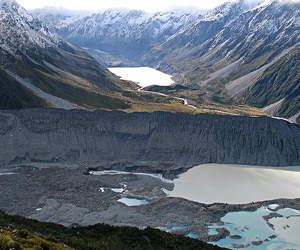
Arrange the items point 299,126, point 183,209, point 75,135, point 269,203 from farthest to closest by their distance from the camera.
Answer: point 299,126 → point 75,135 → point 269,203 → point 183,209

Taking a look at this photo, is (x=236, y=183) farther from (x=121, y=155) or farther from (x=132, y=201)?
(x=121, y=155)

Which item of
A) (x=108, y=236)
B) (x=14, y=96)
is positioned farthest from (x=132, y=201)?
(x=14, y=96)

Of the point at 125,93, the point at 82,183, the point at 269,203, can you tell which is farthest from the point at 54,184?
the point at 125,93

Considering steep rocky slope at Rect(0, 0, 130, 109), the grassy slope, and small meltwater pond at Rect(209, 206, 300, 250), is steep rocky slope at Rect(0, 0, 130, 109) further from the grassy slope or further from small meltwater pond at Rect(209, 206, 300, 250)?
small meltwater pond at Rect(209, 206, 300, 250)

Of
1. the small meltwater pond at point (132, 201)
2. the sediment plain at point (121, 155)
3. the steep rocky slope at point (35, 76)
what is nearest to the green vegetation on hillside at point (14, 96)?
the steep rocky slope at point (35, 76)

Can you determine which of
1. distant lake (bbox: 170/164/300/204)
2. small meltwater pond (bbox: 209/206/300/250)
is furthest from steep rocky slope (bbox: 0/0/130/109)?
small meltwater pond (bbox: 209/206/300/250)

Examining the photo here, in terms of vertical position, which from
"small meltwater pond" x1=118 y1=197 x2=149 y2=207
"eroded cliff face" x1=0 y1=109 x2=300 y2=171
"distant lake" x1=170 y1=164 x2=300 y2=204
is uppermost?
"eroded cliff face" x1=0 y1=109 x2=300 y2=171

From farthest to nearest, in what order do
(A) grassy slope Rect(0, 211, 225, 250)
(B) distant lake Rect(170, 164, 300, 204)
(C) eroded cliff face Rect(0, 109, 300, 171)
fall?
(C) eroded cliff face Rect(0, 109, 300, 171)
(B) distant lake Rect(170, 164, 300, 204)
(A) grassy slope Rect(0, 211, 225, 250)

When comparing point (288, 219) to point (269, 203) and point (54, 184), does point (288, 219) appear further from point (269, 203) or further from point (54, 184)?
point (54, 184)
